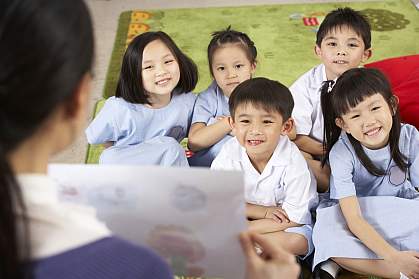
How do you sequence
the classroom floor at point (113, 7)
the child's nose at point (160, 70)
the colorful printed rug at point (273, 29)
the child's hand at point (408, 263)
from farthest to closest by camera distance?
the classroom floor at point (113, 7)
the colorful printed rug at point (273, 29)
the child's nose at point (160, 70)
the child's hand at point (408, 263)

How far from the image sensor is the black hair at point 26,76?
1.75 ft

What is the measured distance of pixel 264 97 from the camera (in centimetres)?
150

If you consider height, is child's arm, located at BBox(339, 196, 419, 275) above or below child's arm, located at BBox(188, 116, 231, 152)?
below

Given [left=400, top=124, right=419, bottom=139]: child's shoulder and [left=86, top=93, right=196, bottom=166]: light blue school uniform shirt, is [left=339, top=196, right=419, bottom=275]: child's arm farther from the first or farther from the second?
[left=86, top=93, right=196, bottom=166]: light blue school uniform shirt

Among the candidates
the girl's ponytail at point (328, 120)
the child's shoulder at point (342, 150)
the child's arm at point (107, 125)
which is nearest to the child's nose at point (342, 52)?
the girl's ponytail at point (328, 120)

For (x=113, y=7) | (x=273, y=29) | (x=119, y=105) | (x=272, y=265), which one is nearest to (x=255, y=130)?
(x=119, y=105)

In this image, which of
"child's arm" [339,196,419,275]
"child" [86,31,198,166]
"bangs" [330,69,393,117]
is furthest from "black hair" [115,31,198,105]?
"child's arm" [339,196,419,275]

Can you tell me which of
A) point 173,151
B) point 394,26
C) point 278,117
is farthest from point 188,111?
point 394,26

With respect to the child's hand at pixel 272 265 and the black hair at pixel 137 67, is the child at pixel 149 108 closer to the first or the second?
the black hair at pixel 137 67

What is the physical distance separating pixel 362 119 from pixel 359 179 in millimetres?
187

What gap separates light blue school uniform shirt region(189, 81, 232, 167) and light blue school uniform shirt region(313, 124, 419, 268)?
1.25 ft

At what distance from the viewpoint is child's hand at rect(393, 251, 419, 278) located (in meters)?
1.39

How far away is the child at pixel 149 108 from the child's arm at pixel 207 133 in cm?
5

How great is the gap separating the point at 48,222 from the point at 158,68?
1103 millimetres
